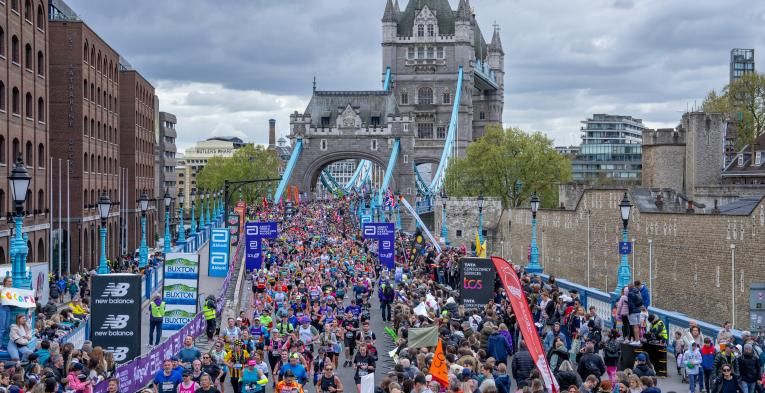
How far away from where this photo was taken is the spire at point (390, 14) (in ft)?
452

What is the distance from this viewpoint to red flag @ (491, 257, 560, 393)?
1517 cm

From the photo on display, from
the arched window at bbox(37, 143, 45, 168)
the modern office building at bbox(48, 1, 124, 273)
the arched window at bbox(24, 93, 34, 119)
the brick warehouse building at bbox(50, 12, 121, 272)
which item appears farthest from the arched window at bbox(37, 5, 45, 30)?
the brick warehouse building at bbox(50, 12, 121, 272)

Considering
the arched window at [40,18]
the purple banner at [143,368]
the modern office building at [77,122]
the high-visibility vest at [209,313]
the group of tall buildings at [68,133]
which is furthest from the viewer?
the modern office building at [77,122]

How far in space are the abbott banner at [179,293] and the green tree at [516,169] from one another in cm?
6476

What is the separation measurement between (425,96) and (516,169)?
46.2 meters

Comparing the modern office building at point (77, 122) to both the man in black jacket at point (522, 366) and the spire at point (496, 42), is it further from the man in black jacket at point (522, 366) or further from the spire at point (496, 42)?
the spire at point (496, 42)

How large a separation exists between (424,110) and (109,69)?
6867 centimetres

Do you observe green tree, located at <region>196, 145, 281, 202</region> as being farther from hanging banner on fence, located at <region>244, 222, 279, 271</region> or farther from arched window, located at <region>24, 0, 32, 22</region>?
hanging banner on fence, located at <region>244, 222, 279, 271</region>

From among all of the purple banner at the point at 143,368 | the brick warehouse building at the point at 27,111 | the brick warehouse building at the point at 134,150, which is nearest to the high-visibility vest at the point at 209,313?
the purple banner at the point at 143,368

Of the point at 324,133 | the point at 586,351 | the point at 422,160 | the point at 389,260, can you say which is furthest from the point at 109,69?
the point at 422,160

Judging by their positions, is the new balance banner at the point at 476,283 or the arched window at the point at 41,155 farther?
the arched window at the point at 41,155

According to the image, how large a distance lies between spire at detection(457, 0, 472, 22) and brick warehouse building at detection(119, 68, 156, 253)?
5696 cm

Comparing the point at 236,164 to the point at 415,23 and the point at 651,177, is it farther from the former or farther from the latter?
the point at 651,177

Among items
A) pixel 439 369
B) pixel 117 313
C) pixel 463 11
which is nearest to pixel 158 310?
pixel 117 313
